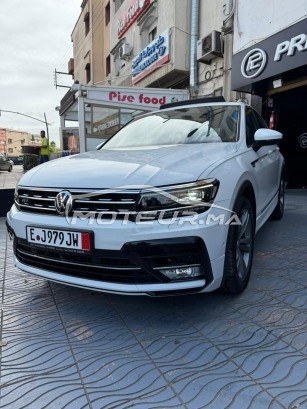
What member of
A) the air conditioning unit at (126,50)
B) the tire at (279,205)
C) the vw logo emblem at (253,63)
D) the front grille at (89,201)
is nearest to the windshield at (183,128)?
the front grille at (89,201)

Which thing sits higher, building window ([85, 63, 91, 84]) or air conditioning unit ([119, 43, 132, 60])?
building window ([85, 63, 91, 84])

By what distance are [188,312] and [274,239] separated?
7.23 ft

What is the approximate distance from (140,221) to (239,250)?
3.33ft

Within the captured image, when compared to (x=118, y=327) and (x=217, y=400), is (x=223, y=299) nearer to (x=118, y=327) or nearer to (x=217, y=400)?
(x=118, y=327)

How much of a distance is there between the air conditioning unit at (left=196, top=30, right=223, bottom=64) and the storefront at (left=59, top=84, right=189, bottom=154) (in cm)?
105

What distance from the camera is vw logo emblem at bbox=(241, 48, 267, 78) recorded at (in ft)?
24.1

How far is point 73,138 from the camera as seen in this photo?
65.4ft

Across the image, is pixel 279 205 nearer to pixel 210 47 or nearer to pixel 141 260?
pixel 141 260

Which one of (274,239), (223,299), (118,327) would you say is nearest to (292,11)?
(274,239)

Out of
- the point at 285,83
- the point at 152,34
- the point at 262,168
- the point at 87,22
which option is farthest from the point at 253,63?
the point at 87,22

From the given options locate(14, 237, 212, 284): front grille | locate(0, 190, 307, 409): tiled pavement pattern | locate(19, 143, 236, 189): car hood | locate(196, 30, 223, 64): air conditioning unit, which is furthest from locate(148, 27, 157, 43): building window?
locate(14, 237, 212, 284): front grille

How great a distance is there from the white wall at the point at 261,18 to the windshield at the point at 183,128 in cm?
424

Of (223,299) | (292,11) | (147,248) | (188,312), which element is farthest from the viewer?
(292,11)

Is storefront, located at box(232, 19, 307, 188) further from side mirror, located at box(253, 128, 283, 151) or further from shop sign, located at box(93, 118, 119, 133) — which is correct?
side mirror, located at box(253, 128, 283, 151)
